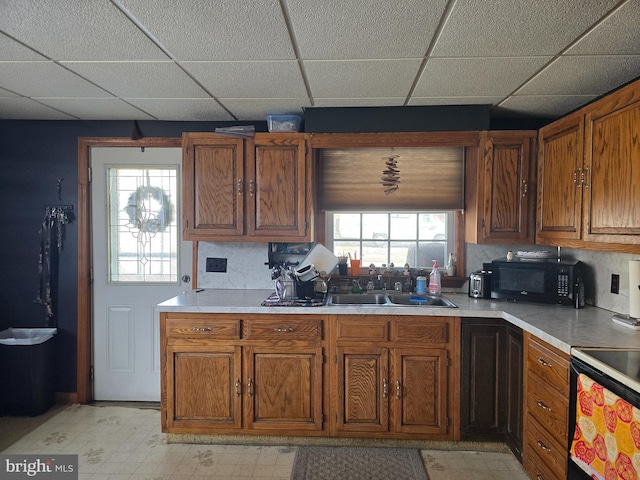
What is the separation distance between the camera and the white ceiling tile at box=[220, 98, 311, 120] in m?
2.71

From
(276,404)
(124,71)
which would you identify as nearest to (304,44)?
(124,71)

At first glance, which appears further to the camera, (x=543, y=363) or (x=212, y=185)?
(x=212, y=185)

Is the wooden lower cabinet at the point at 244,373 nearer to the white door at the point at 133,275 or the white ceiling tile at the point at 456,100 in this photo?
the white door at the point at 133,275

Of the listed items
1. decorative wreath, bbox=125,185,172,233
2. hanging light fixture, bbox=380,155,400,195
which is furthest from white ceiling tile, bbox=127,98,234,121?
hanging light fixture, bbox=380,155,400,195

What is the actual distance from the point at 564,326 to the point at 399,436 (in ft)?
3.88

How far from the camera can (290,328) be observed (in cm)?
257

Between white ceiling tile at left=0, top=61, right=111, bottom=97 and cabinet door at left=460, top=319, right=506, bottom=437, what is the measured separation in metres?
2.70

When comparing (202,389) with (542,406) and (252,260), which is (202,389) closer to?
(252,260)

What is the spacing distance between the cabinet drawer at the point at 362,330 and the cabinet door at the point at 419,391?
5.4 inches

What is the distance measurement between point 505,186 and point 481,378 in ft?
4.18

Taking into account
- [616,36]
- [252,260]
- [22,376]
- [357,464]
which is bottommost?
[357,464]

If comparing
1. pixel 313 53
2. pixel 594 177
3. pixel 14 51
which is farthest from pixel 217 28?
pixel 594 177

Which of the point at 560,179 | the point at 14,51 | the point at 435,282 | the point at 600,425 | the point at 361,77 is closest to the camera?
the point at 600,425

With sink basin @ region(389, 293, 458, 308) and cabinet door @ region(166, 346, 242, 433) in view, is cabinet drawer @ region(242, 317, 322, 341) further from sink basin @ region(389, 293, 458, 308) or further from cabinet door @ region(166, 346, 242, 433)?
sink basin @ region(389, 293, 458, 308)
